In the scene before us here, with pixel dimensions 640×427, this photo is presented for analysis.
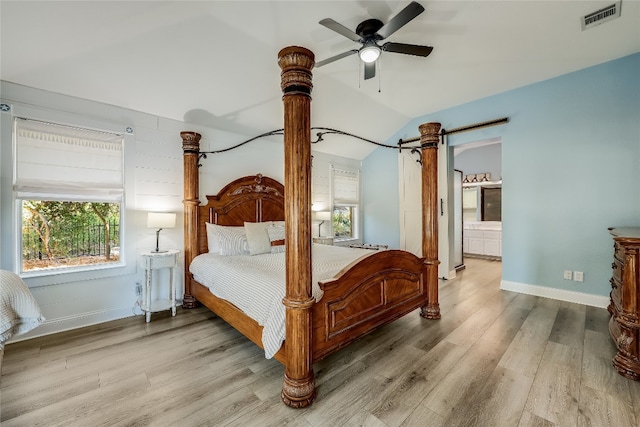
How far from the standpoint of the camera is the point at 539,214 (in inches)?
154

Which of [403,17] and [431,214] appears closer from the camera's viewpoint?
[403,17]

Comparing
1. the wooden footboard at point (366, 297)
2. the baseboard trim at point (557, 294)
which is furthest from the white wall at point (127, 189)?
the baseboard trim at point (557, 294)

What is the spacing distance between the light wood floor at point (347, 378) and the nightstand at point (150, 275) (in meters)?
0.21

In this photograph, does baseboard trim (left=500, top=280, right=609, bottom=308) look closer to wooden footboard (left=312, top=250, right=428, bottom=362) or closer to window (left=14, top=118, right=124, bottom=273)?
wooden footboard (left=312, top=250, right=428, bottom=362)

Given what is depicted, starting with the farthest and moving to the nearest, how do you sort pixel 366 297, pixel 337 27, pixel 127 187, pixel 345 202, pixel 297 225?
pixel 345 202
pixel 127 187
pixel 366 297
pixel 337 27
pixel 297 225

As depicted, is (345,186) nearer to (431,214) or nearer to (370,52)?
(431,214)

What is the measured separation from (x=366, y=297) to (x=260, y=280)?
0.95 metres

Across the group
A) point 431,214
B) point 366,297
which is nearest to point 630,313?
point 431,214

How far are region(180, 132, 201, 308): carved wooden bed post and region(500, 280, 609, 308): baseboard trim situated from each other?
4.69 metres

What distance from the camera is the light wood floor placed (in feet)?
5.41

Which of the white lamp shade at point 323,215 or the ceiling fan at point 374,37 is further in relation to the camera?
the white lamp shade at point 323,215

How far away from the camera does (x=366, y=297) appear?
2387mm

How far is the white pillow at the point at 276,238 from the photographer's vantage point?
372 centimetres

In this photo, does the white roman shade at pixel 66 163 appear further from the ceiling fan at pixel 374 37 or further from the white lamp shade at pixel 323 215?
the white lamp shade at pixel 323 215
